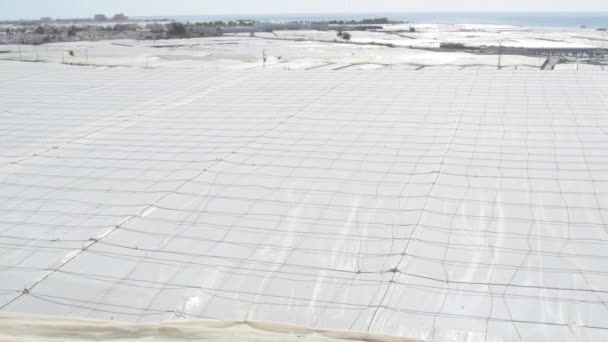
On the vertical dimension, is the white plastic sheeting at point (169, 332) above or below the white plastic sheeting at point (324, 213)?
below

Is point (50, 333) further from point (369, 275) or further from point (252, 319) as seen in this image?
point (369, 275)

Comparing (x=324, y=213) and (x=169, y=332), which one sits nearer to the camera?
(x=169, y=332)

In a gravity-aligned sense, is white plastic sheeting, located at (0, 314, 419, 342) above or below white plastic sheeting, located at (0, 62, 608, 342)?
below

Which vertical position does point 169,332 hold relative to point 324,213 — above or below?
below

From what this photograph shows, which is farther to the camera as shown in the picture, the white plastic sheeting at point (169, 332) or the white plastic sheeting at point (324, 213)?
the white plastic sheeting at point (324, 213)

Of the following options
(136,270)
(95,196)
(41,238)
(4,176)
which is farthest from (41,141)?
(136,270)

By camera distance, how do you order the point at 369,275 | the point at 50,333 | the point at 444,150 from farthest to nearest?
the point at 444,150, the point at 369,275, the point at 50,333

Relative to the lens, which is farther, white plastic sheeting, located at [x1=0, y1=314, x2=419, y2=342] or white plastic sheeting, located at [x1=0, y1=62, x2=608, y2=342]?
white plastic sheeting, located at [x1=0, y1=62, x2=608, y2=342]

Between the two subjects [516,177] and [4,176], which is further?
[4,176]
